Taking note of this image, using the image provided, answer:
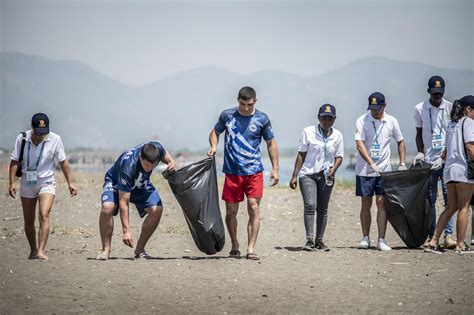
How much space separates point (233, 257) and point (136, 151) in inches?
74.4

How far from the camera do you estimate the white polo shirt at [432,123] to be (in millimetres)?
11484

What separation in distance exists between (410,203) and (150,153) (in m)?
3.79

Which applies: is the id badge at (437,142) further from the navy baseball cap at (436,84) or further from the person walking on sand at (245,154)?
the person walking on sand at (245,154)

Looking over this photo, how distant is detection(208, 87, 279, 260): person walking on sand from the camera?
35.2 ft

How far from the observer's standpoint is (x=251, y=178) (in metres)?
10.8

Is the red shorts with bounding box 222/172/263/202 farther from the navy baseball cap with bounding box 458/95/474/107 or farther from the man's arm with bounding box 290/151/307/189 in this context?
the navy baseball cap with bounding box 458/95/474/107

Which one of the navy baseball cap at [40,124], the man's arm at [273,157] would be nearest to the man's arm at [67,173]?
the navy baseball cap at [40,124]

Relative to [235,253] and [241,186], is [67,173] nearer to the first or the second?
[241,186]

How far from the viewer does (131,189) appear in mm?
10484

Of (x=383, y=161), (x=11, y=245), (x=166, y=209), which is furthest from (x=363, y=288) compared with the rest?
(x=166, y=209)

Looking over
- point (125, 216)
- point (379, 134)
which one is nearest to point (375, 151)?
point (379, 134)

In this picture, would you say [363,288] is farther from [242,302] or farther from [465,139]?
[465,139]

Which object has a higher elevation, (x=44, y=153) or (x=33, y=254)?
(x=44, y=153)

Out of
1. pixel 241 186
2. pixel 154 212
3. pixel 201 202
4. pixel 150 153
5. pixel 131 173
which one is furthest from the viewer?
pixel 201 202
